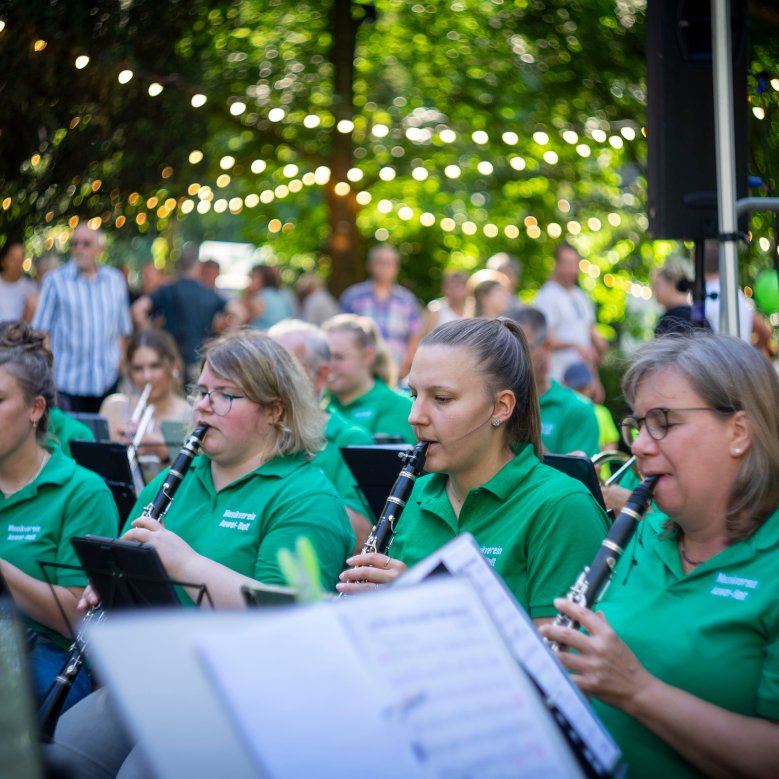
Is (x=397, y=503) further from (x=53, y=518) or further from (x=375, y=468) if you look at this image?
(x=53, y=518)

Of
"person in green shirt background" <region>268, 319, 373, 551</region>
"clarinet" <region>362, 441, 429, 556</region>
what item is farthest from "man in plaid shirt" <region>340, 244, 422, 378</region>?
A: "clarinet" <region>362, 441, 429, 556</region>

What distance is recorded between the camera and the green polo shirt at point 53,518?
3.92 m

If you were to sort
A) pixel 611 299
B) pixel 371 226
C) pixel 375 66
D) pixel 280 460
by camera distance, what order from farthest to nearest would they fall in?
pixel 371 226, pixel 611 299, pixel 375 66, pixel 280 460

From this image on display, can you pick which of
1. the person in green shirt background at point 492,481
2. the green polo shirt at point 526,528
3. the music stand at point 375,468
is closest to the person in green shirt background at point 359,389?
the music stand at point 375,468

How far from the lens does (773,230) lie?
15.5 feet

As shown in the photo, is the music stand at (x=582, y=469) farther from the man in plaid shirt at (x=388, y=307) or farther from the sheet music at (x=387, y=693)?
the man in plaid shirt at (x=388, y=307)

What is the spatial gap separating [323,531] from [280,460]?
1.27 feet

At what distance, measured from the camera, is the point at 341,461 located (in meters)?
5.15

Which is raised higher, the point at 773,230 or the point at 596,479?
the point at 773,230

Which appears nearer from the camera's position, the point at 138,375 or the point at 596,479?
the point at 596,479

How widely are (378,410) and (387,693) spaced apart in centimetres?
522

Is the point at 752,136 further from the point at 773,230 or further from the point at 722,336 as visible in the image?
the point at 722,336

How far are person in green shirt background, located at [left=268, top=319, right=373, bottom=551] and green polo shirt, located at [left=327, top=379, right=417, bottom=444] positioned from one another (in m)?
0.58

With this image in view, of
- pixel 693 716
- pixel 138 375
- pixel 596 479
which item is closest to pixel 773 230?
pixel 596 479
